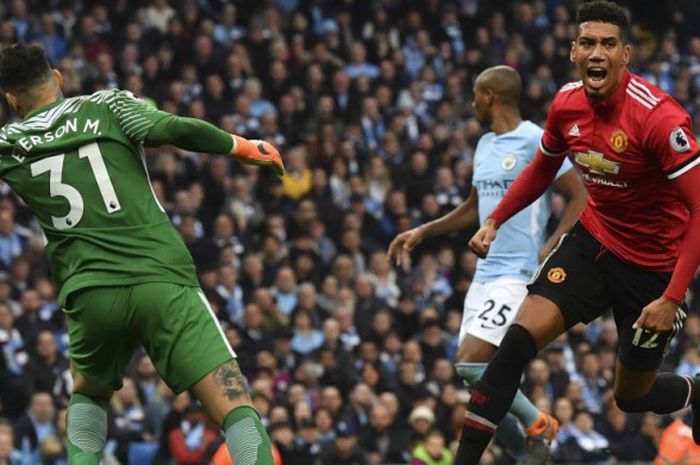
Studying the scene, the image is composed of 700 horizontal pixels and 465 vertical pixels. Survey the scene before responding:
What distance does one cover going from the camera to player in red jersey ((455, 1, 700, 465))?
7.54 m

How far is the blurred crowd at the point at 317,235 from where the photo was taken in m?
14.4

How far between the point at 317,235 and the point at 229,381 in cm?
1065

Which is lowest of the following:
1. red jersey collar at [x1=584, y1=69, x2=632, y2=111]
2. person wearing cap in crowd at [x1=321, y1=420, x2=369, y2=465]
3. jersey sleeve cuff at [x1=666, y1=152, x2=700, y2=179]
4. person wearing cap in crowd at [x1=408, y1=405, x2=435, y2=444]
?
person wearing cap in crowd at [x1=408, y1=405, x2=435, y2=444]

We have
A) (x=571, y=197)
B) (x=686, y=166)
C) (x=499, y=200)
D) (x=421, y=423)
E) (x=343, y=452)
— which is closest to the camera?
(x=686, y=166)

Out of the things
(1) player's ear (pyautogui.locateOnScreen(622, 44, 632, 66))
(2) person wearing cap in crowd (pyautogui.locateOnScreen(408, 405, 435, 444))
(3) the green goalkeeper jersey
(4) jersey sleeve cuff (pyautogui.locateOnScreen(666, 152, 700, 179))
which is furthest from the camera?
(2) person wearing cap in crowd (pyautogui.locateOnScreen(408, 405, 435, 444))

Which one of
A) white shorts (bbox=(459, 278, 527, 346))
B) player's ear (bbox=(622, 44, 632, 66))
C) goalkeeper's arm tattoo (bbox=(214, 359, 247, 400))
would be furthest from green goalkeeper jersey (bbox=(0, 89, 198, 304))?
white shorts (bbox=(459, 278, 527, 346))

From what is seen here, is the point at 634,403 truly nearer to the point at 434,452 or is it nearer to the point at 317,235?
the point at 434,452


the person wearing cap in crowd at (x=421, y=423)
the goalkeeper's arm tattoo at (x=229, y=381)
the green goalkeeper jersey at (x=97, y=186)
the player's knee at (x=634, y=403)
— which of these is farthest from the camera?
the person wearing cap in crowd at (x=421, y=423)

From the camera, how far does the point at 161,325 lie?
713 centimetres

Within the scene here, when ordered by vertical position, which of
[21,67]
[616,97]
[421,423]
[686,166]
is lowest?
[421,423]

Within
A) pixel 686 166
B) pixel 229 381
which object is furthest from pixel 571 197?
pixel 229 381

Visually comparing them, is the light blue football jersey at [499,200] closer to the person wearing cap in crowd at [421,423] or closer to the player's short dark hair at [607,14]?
the player's short dark hair at [607,14]

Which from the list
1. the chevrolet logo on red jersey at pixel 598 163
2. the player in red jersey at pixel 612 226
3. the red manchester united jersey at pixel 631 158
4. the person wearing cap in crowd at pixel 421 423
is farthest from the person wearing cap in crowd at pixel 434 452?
the chevrolet logo on red jersey at pixel 598 163

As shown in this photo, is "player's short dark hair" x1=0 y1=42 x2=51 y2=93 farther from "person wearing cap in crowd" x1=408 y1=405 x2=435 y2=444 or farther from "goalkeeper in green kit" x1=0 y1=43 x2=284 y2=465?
"person wearing cap in crowd" x1=408 y1=405 x2=435 y2=444
